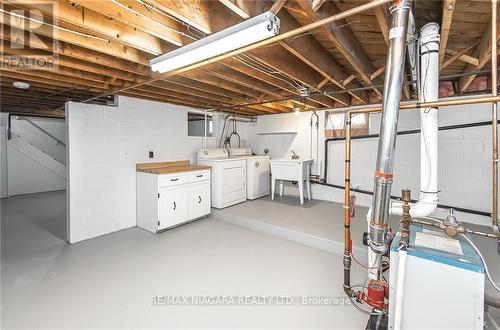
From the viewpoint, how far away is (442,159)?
3865 mm

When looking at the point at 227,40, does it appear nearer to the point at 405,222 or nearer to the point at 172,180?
the point at 405,222

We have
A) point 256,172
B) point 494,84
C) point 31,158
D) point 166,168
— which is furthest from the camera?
point 31,158

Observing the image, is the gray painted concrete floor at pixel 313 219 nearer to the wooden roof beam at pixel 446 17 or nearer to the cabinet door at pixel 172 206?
the cabinet door at pixel 172 206

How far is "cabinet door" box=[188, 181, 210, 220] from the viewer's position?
4062 millimetres

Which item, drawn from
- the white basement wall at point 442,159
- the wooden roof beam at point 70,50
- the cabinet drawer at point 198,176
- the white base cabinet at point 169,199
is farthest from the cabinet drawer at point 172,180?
the white basement wall at point 442,159

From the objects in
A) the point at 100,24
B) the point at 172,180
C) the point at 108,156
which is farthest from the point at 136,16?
the point at 108,156

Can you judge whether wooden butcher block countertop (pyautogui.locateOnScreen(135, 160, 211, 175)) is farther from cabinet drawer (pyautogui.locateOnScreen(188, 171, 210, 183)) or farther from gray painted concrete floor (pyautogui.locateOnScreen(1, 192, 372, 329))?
gray painted concrete floor (pyautogui.locateOnScreen(1, 192, 372, 329))

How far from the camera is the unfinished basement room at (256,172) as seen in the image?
60.9 inches

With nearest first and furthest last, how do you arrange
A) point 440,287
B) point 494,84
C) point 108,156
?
point 440,287 → point 494,84 → point 108,156

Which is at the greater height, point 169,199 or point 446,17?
point 446,17

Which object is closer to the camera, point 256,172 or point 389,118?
point 389,118

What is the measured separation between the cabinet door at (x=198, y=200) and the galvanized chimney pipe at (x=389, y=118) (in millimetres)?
3081

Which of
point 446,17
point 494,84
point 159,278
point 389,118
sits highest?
point 446,17

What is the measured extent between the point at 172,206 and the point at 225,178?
1.23 m
